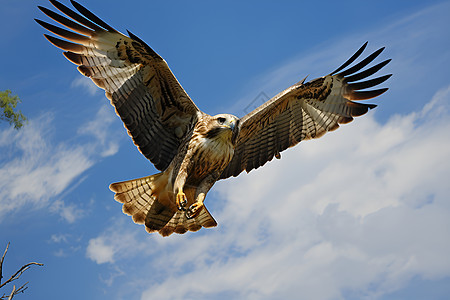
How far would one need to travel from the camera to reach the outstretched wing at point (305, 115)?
29.9ft

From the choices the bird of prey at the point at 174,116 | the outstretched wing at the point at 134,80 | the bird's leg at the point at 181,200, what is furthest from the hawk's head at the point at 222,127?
the bird's leg at the point at 181,200

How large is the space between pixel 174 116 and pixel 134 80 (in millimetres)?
801

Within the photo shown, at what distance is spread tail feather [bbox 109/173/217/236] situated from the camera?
8273mm

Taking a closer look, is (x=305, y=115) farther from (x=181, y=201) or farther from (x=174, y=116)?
(x=181, y=201)

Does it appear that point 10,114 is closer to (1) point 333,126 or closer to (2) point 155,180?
(2) point 155,180

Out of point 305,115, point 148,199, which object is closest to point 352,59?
point 305,115

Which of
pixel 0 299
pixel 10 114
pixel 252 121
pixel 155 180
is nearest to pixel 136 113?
pixel 155 180

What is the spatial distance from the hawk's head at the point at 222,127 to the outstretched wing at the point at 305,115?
1021mm

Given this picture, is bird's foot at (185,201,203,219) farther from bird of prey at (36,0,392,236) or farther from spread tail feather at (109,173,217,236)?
spread tail feather at (109,173,217,236)

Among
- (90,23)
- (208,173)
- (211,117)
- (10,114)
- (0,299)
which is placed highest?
(10,114)

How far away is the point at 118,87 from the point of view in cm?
796

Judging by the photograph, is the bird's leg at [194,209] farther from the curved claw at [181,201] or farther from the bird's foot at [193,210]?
the curved claw at [181,201]

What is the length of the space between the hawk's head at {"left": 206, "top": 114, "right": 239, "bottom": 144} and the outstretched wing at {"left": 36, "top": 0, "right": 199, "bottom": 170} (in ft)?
1.45

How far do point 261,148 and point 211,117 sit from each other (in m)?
1.50
